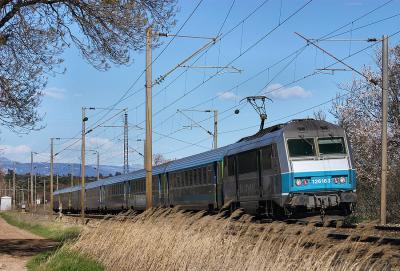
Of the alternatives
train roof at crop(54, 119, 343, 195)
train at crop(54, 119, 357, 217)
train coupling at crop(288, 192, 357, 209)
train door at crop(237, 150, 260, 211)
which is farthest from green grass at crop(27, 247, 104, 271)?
train roof at crop(54, 119, 343, 195)

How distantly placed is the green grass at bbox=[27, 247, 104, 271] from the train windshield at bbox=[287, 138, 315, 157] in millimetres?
8365

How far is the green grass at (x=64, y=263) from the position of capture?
39.6ft

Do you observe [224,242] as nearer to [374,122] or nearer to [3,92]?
[3,92]

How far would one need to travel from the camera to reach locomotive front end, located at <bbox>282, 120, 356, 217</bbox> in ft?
61.4

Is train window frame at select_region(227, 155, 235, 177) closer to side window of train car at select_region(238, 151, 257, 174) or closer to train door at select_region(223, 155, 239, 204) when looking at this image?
train door at select_region(223, 155, 239, 204)

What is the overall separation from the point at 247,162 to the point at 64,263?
34.8 feet

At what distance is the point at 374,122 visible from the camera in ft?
118

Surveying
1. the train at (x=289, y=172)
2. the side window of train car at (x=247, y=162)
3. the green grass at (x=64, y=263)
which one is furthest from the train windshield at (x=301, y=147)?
the green grass at (x=64, y=263)

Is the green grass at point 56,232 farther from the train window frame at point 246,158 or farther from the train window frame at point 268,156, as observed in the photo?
the train window frame at point 268,156

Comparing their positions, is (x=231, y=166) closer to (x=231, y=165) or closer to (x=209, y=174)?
(x=231, y=165)

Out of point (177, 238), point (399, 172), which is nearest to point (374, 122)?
point (399, 172)

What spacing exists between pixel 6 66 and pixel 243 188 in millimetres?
10346

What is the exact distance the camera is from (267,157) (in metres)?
20.2

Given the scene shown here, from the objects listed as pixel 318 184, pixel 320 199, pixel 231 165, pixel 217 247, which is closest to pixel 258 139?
pixel 231 165
